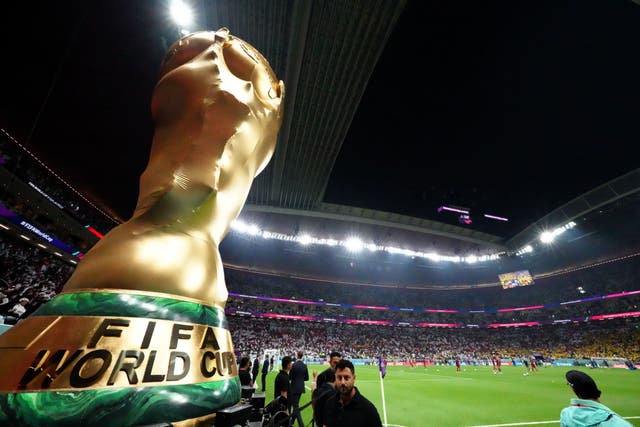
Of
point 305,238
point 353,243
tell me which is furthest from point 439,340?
point 305,238

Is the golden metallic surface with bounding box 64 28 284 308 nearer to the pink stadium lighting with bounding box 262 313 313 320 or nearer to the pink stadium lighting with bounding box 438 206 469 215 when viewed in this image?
the pink stadium lighting with bounding box 438 206 469 215

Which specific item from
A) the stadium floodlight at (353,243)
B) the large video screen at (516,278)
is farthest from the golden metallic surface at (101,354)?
the large video screen at (516,278)

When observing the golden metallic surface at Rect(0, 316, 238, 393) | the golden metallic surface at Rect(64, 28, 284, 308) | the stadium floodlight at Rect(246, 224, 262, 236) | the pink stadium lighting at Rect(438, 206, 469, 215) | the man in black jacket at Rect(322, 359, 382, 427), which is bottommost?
the man in black jacket at Rect(322, 359, 382, 427)

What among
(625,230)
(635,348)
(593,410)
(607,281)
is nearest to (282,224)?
(593,410)

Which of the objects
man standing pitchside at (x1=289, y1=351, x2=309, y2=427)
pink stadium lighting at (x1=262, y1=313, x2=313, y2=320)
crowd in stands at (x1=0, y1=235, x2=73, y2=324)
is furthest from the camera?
pink stadium lighting at (x1=262, y1=313, x2=313, y2=320)

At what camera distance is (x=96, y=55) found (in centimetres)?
758

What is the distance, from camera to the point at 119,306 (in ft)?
2.58

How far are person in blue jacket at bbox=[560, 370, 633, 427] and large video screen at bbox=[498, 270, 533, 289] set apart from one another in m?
37.9

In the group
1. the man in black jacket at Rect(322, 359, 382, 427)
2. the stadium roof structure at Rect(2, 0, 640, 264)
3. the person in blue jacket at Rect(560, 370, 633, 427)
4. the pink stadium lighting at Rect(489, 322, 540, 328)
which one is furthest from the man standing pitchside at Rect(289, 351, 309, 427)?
the pink stadium lighting at Rect(489, 322, 540, 328)

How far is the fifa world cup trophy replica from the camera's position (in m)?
0.66

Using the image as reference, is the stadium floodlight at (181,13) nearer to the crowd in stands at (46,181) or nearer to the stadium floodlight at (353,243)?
the crowd in stands at (46,181)

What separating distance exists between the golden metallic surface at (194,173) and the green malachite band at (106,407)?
28cm

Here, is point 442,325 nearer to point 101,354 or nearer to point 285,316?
point 285,316

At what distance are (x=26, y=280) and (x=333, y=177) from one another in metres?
16.3
